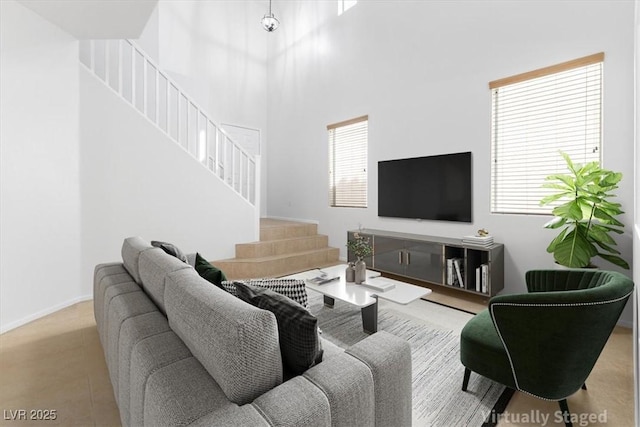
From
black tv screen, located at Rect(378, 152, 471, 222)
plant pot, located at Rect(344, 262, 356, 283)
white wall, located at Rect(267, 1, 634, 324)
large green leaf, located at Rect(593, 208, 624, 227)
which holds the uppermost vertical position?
white wall, located at Rect(267, 1, 634, 324)

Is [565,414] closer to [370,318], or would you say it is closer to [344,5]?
[370,318]

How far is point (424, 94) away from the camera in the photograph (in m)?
4.17

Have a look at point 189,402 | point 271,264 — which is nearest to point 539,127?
point 271,264

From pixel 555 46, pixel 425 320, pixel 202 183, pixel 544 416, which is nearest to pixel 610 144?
pixel 555 46

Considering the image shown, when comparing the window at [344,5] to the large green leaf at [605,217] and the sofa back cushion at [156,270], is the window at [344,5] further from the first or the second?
the sofa back cushion at [156,270]

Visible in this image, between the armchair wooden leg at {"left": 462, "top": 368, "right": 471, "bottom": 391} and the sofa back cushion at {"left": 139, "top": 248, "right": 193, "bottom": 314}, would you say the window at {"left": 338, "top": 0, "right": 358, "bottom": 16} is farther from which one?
the armchair wooden leg at {"left": 462, "top": 368, "right": 471, "bottom": 391}

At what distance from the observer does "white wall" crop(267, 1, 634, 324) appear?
2.83m

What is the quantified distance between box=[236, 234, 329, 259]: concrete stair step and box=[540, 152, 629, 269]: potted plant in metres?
3.48

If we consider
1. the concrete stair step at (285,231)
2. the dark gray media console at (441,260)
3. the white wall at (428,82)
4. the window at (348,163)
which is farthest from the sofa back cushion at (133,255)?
the window at (348,163)

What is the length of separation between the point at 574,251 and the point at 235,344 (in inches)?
115

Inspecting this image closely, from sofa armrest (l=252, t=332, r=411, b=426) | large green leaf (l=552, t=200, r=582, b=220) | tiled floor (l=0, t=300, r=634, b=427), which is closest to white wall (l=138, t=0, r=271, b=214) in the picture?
tiled floor (l=0, t=300, r=634, b=427)

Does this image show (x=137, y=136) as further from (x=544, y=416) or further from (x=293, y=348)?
(x=544, y=416)

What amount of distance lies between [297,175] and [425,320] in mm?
4157

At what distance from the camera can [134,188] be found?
3807 millimetres
